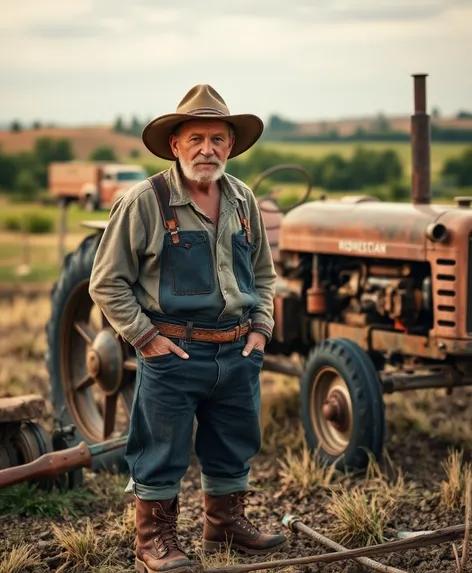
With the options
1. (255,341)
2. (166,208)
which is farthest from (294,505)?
(166,208)

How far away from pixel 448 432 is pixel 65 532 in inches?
128

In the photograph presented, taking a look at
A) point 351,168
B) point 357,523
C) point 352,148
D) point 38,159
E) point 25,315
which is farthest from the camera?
point 38,159

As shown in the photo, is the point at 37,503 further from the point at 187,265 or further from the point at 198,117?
the point at 198,117

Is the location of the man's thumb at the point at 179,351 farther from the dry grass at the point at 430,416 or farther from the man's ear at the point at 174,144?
the dry grass at the point at 430,416

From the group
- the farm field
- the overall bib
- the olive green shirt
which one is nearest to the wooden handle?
the farm field

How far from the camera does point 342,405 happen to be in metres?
6.50

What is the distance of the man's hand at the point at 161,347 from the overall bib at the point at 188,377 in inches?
1.0

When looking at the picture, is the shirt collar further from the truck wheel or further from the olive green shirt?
the truck wheel

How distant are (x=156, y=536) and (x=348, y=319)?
2975mm

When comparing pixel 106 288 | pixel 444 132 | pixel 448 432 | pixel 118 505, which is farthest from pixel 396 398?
pixel 444 132

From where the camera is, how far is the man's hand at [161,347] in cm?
445

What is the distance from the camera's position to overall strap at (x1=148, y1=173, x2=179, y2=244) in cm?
446

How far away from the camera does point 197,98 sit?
179 inches

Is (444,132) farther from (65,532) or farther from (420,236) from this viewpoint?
(65,532)
